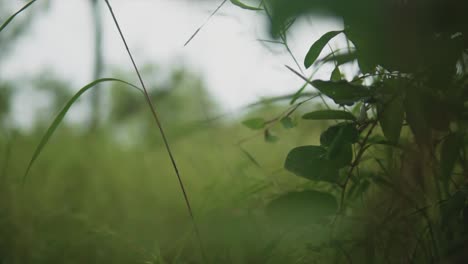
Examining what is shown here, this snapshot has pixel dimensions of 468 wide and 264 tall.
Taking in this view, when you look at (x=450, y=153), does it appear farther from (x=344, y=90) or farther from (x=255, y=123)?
(x=255, y=123)

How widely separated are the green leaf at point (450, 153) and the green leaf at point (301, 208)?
0.13 meters

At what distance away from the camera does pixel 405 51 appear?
1.10 ft

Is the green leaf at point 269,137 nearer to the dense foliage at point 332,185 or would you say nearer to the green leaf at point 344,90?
the dense foliage at point 332,185

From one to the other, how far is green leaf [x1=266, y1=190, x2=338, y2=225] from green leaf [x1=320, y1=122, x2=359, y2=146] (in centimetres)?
8

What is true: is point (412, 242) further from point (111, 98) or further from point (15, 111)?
point (111, 98)

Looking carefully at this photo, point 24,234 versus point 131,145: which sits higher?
point 131,145

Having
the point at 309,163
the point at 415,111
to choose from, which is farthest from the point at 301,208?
the point at 415,111

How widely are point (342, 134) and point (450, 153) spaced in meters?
0.13

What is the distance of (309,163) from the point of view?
1.40ft

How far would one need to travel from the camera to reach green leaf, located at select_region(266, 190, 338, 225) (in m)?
0.44

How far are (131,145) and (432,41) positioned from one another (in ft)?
6.88

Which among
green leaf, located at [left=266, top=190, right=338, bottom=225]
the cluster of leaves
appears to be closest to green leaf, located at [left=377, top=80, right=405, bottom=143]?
the cluster of leaves

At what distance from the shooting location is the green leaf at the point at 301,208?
441 mm

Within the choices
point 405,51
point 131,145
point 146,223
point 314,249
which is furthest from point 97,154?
point 405,51
